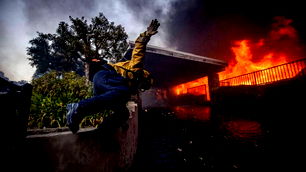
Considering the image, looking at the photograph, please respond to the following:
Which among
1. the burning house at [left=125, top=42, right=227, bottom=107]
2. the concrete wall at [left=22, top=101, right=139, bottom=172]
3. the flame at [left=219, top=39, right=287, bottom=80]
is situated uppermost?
the flame at [left=219, top=39, right=287, bottom=80]

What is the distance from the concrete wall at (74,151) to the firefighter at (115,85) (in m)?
0.15

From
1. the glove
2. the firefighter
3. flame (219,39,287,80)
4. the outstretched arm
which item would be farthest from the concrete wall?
flame (219,39,287,80)

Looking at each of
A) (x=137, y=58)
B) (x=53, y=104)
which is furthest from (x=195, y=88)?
(x=53, y=104)

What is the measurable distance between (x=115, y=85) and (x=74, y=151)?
0.89 meters

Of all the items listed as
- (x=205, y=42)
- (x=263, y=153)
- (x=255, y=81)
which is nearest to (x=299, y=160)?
(x=263, y=153)

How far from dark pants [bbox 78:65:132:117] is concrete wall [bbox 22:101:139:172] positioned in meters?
0.32

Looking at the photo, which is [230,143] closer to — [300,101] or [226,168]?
[226,168]

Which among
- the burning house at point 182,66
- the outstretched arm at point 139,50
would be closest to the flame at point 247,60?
the burning house at point 182,66

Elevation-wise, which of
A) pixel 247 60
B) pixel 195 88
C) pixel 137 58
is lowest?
pixel 137 58

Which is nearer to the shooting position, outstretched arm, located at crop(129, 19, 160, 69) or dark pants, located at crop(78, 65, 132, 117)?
dark pants, located at crop(78, 65, 132, 117)

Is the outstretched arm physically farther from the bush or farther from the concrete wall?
the bush

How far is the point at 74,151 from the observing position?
4.81 ft

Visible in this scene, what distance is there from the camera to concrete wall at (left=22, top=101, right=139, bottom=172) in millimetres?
1192

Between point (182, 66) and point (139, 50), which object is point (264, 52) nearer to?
point (182, 66)
